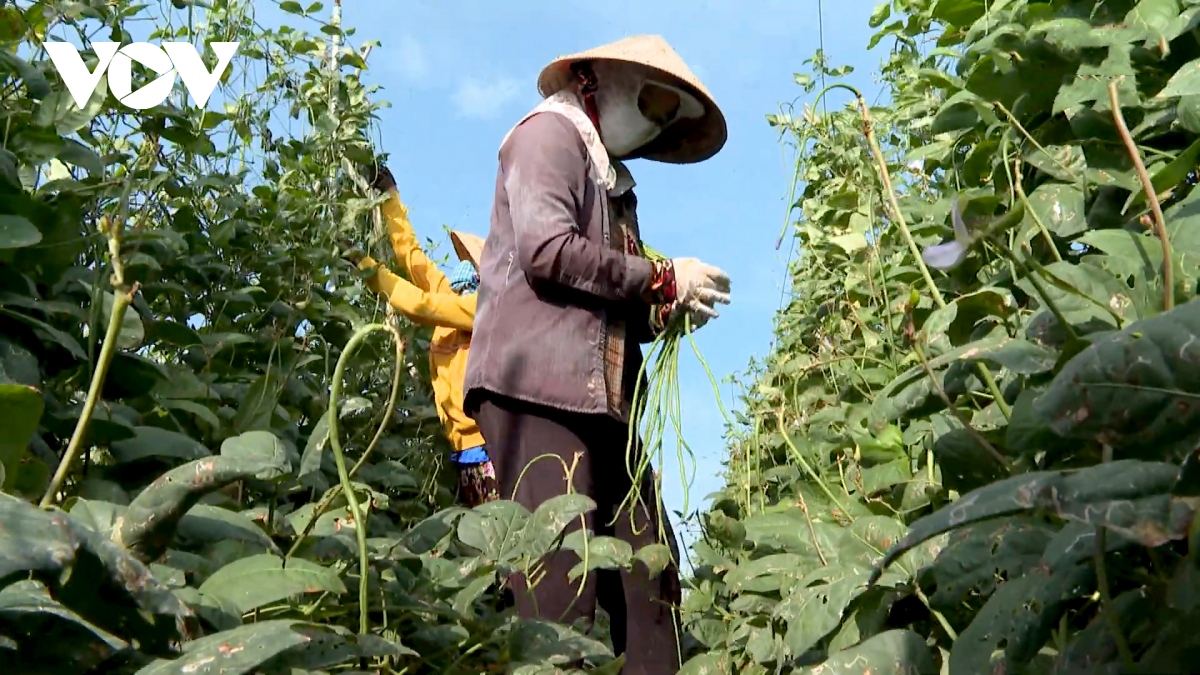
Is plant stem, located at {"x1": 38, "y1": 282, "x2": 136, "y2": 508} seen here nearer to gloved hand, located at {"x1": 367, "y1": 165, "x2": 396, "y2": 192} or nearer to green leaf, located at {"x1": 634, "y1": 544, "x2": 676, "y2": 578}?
green leaf, located at {"x1": 634, "y1": 544, "x2": 676, "y2": 578}

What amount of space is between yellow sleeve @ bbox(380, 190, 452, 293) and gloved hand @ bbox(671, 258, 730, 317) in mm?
1632

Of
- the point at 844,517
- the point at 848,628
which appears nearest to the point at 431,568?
the point at 848,628

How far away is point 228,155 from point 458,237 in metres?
0.82

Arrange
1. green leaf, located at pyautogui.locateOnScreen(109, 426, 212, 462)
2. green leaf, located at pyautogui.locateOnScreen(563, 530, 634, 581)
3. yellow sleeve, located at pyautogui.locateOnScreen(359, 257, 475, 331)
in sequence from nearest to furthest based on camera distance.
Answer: green leaf, located at pyautogui.locateOnScreen(109, 426, 212, 462) → green leaf, located at pyautogui.locateOnScreen(563, 530, 634, 581) → yellow sleeve, located at pyautogui.locateOnScreen(359, 257, 475, 331)

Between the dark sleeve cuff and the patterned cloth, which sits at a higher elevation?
the dark sleeve cuff

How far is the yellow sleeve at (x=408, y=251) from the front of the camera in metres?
3.95

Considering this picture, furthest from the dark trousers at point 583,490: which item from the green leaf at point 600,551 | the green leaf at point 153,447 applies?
the green leaf at point 153,447

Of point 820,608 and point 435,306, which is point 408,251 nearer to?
point 435,306

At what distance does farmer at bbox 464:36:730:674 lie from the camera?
7.75 ft

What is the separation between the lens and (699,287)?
2359 millimetres

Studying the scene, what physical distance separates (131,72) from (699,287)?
127 cm

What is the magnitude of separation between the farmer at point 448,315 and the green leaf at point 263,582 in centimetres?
241

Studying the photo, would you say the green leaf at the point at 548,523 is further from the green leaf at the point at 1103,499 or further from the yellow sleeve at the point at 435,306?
the yellow sleeve at the point at 435,306

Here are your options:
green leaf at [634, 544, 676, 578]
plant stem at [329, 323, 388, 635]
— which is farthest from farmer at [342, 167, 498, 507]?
plant stem at [329, 323, 388, 635]
